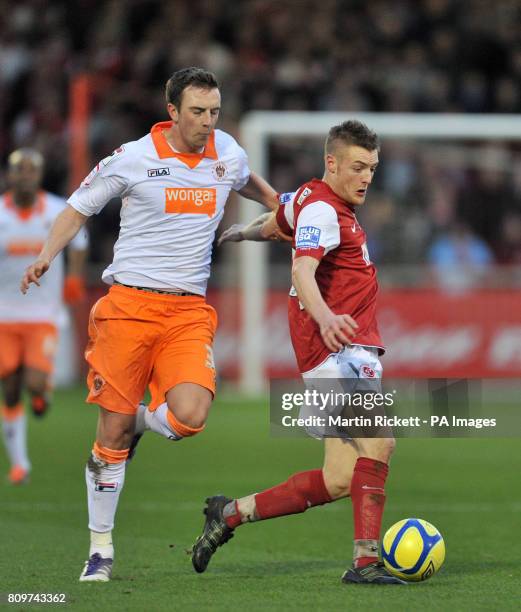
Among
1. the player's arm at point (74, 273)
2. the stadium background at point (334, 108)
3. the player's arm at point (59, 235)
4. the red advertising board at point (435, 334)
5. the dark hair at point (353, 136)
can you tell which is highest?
the stadium background at point (334, 108)

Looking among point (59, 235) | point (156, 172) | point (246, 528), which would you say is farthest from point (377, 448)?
point (246, 528)

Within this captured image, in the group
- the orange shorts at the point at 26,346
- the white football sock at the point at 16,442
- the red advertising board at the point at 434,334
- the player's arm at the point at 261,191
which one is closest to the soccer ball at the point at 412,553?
the player's arm at the point at 261,191

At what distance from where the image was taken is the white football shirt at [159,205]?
7035 millimetres

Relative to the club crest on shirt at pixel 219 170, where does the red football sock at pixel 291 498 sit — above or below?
below

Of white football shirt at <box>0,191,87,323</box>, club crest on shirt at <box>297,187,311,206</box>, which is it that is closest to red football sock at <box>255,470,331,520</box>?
club crest on shirt at <box>297,187,311,206</box>

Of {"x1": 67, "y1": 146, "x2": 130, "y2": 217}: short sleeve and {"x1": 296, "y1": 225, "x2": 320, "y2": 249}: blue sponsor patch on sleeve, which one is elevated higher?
{"x1": 67, "y1": 146, "x2": 130, "y2": 217}: short sleeve

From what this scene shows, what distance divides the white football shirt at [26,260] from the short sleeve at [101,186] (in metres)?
4.52

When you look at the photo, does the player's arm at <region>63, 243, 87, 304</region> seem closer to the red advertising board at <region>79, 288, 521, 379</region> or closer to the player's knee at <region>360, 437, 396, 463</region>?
the player's knee at <region>360, 437, 396, 463</region>

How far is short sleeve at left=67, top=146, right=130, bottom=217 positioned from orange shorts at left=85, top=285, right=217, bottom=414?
450 mm

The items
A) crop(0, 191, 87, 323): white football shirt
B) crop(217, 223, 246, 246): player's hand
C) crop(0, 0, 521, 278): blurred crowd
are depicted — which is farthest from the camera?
crop(0, 0, 521, 278): blurred crowd

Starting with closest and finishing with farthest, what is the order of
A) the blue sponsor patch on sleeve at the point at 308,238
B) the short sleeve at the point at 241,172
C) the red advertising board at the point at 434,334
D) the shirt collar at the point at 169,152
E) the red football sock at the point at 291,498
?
the blue sponsor patch on sleeve at the point at 308,238
the red football sock at the point at 291,498
the shirt collar at the point at 169,152
the short sleeve at the point at 241,172
the red advertising board at the point at 434,334

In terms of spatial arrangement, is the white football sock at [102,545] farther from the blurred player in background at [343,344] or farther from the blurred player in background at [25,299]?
the blurred player in background at [25,299]

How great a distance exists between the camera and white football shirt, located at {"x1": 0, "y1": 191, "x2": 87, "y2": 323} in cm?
1158

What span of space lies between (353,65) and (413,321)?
13.3ft
